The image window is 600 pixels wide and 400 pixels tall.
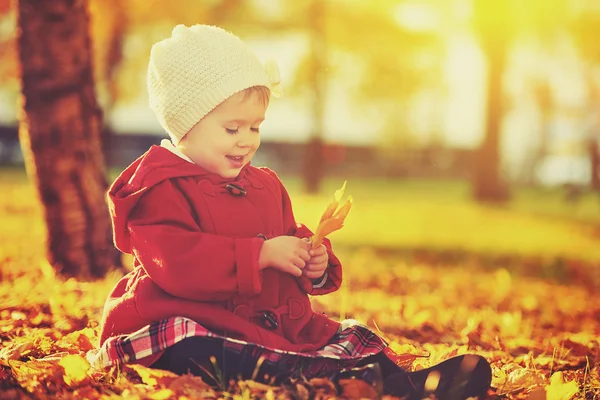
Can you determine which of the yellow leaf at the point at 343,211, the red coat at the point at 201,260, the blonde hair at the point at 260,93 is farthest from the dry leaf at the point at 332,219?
the blonde hair at the point at 260,93

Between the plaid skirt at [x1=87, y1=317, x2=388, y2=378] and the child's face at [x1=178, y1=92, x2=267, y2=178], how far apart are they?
2.04 ft

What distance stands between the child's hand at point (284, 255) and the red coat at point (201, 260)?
3 cm

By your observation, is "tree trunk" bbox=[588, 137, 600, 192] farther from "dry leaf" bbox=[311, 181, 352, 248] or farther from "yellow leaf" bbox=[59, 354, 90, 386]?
"yellow leaf" bbox=[59, 354, 90, 386]

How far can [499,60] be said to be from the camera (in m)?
18.9

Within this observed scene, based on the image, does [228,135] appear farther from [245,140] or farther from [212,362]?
[212,362]

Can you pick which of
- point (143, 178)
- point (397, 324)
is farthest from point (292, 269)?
point (397, 324)

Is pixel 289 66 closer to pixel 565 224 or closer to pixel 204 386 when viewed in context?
pixel 565 224

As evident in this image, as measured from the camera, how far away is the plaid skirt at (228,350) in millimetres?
2535

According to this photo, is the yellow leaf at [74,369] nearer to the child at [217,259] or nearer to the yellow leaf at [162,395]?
the child at [217,259]

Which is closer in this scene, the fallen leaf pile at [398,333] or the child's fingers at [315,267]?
the fallen leaf pile at [398,333]

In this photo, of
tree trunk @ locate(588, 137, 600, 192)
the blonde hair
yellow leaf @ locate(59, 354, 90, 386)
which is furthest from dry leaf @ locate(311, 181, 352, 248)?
tree trunk @ locate(588, 137, 600, 192)

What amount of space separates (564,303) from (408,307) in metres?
1.97

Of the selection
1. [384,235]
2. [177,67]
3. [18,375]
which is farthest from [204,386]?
[384,235]

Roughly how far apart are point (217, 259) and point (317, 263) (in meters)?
0.44
